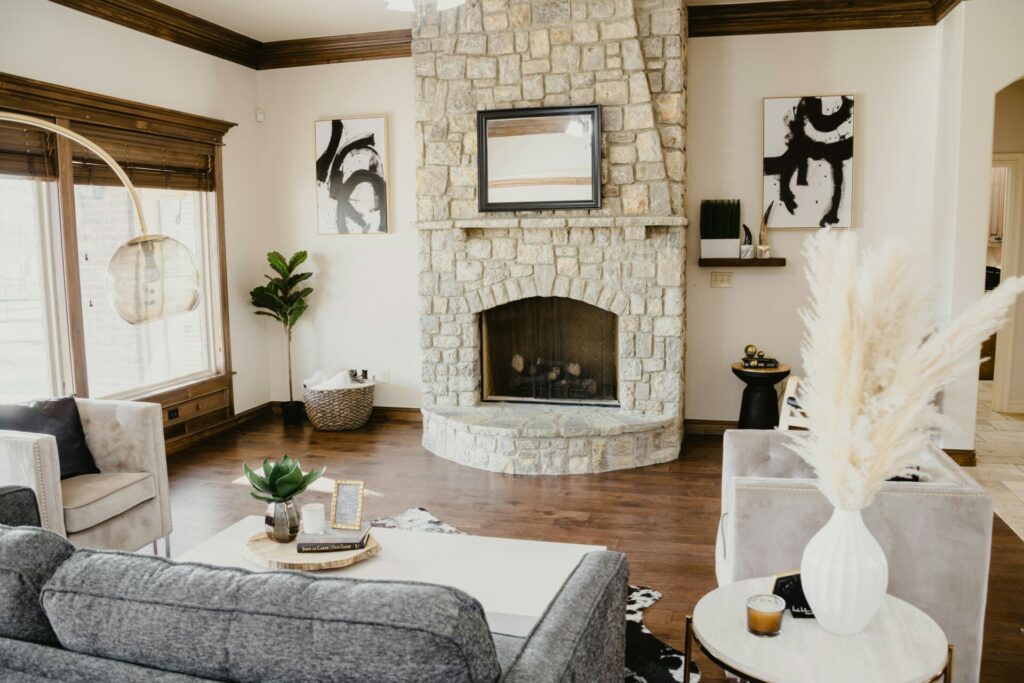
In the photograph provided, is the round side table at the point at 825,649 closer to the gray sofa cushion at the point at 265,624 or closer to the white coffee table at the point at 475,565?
the white coffee table at the point at 475,565

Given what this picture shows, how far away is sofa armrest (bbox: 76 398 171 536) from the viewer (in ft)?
12.0

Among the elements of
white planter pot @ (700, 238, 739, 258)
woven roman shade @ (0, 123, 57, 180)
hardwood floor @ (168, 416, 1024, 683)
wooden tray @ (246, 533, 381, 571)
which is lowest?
hardwood floor @ (168, 416, 1024, 683)

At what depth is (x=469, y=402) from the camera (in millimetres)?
5688

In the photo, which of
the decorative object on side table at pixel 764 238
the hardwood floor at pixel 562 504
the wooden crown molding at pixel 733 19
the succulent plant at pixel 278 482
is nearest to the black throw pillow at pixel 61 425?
the hardwood floor at pixel 562 504

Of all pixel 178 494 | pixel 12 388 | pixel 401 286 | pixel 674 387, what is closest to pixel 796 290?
pixel 674 387

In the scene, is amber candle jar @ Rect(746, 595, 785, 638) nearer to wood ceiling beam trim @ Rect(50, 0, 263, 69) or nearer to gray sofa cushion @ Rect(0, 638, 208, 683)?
gray sofa cushion @ Rect(0, 638, 208, 683)

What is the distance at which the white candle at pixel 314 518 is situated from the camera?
2.78 metres

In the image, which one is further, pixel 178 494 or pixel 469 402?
pixel 469 402

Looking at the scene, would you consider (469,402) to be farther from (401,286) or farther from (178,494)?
(178,494)

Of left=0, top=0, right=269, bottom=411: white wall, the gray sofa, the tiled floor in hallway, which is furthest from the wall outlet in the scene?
the gray sofa

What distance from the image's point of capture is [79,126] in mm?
4691

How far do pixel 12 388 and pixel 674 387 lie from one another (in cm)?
388

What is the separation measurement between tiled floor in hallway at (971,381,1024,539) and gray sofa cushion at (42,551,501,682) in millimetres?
3789

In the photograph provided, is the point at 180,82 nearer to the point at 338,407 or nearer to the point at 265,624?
the point at 338,407
